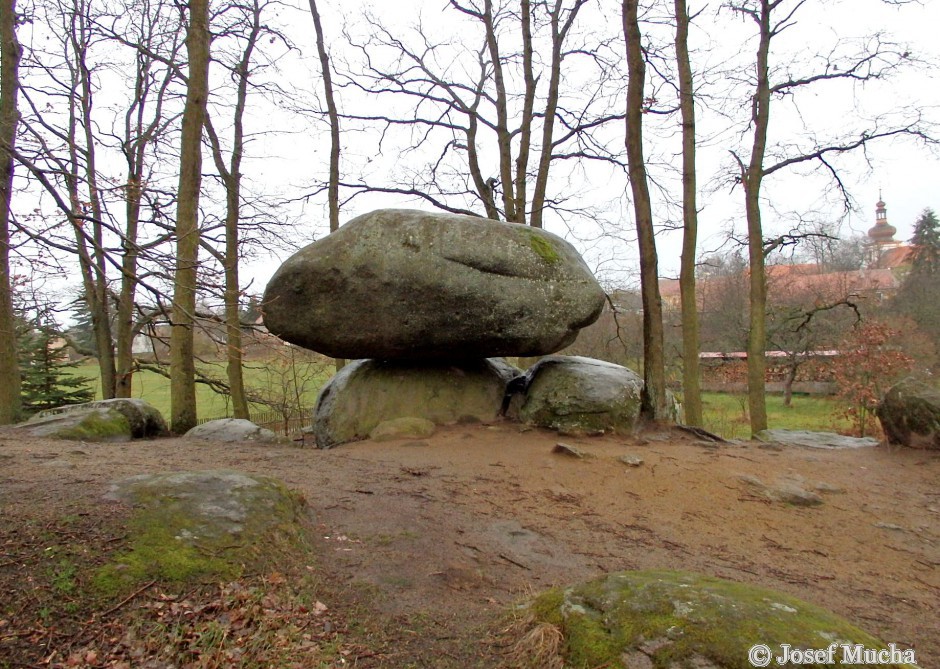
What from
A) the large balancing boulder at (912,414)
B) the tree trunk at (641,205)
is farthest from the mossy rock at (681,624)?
the tree trunk at (641,205)

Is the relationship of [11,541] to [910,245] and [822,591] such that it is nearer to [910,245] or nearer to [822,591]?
[822,591]

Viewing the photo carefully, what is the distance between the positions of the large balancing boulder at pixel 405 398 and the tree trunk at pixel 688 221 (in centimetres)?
323

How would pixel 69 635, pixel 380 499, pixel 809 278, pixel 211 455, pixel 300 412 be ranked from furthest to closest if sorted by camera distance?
1. pixel 809 278
2. pixel 300 412
3. pixel 211 455
4. pixel 380 499
5. pixel 69 635

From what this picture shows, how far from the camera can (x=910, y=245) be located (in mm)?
29750

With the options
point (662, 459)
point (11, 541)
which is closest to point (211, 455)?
point (11, 541)

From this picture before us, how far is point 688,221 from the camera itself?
370 inches

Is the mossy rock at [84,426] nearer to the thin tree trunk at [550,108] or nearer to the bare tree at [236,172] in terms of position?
the bare tree at [236,172]

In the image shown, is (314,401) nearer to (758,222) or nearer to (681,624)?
(758,222)

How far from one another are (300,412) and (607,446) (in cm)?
1084

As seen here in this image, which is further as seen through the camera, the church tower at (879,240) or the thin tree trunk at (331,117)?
the church tower at (879,240)

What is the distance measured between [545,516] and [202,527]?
258cm

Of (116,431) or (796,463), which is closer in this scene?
(796,463)

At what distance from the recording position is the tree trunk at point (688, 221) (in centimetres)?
934

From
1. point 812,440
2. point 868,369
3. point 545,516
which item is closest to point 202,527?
point 545,516
